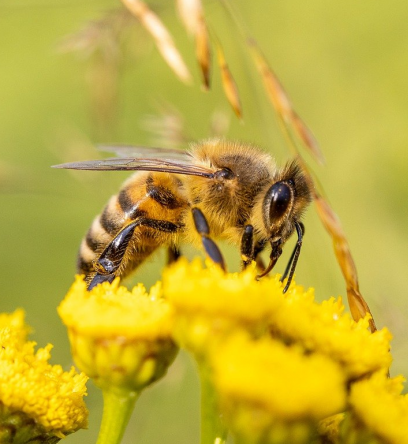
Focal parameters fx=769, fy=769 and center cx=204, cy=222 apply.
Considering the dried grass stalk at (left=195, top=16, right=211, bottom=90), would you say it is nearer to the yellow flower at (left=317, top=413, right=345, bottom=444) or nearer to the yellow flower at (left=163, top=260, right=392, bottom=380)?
the yellow flower at (left=163, top=260, right=392, bottom=380)

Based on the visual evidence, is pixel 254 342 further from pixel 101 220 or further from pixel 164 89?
pixel 164 89

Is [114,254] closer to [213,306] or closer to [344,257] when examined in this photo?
[344,257]

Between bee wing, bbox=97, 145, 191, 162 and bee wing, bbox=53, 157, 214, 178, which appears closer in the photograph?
bee wing, bbox=53, 157, 214, 178

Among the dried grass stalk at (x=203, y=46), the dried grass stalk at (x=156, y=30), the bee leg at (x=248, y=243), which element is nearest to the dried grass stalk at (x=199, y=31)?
the dried grass stalk at (x=203, y=46)

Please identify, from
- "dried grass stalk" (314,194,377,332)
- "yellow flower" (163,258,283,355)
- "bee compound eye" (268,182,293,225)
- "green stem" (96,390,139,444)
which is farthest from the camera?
"bee compound eye" (268,182,293,225)

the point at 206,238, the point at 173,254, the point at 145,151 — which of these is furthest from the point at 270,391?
the point at 145,151

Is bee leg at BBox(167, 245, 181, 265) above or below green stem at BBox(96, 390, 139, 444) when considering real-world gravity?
below

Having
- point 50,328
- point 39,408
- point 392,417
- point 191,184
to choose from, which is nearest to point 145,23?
point 191,184

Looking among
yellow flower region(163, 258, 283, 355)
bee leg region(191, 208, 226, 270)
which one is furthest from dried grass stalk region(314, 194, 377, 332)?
yellow flower region(163, 258, 283, 355)
